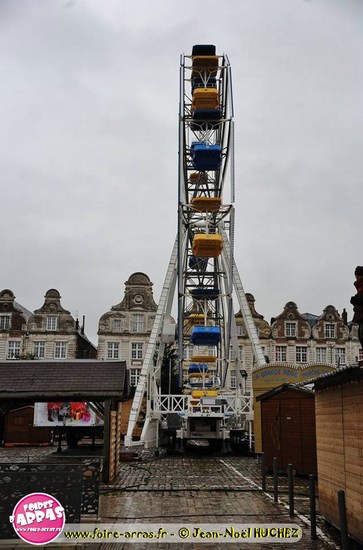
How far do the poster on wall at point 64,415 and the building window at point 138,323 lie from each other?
28077 millimetres

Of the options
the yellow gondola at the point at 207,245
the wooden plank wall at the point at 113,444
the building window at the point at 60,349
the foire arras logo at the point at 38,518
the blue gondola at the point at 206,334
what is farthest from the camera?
the building window at the point at 60,349

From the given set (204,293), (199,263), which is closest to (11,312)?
(199,263)

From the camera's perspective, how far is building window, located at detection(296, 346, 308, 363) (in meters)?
58.2

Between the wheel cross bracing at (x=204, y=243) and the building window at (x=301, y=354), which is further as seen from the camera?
the building window at (x=301, y=354)

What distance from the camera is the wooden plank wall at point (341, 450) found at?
922 cm

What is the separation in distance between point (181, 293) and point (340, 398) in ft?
82.6

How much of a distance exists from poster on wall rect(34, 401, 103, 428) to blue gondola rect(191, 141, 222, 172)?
1486cm

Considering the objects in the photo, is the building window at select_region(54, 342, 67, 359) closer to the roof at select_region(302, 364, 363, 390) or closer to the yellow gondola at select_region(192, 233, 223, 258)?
the yellow gondola at select_region(192, 233, 223, 258)

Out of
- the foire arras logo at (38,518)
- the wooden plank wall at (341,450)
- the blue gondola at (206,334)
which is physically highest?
the blue gondola at (206,334)

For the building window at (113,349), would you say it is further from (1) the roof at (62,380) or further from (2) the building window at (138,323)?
(1) the roof at (62,380)

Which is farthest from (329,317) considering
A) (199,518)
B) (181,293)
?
(199,518)

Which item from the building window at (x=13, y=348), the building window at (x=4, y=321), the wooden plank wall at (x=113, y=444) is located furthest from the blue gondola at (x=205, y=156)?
the building window at (x=13, y=348)

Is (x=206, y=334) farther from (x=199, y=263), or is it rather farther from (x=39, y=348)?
(x=39, y=348)

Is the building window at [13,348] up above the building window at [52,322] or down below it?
below
